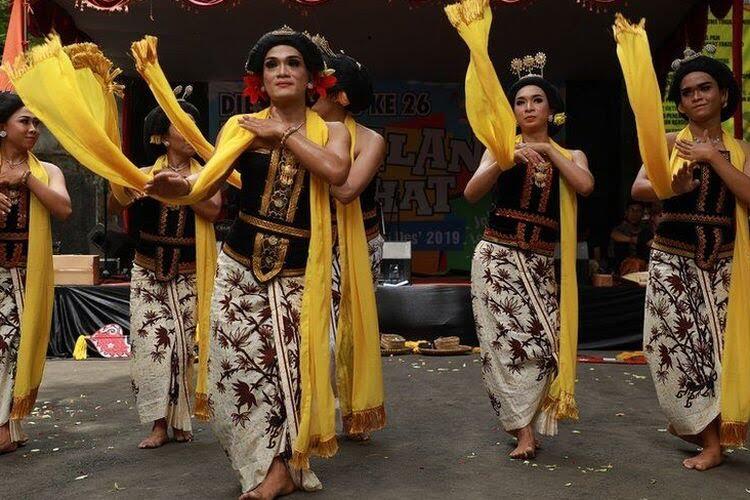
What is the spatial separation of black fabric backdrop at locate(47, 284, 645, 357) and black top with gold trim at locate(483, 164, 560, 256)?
4.19 metres

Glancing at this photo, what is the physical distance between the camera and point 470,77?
168 inches

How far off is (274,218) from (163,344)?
4.84 ft

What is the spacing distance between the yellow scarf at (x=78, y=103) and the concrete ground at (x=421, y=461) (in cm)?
134

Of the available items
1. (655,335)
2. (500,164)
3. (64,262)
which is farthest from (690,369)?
(64,262)

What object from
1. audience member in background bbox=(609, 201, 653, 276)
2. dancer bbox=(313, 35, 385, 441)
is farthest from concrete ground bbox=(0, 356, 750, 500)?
audience member in background bbox=(609, 201, 653, 276)

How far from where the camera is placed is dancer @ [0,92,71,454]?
4535mm

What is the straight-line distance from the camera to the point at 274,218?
354cm

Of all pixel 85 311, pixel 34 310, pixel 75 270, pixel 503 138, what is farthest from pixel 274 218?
pixel 75 270

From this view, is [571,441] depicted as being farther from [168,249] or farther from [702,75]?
[168,249]

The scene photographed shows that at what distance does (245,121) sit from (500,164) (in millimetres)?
1358

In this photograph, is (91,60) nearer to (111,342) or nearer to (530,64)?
(530,64)

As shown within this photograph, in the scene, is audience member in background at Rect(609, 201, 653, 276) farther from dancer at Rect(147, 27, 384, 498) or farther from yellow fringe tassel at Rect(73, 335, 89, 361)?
dancer at Rect(147, 27, 384, 498)

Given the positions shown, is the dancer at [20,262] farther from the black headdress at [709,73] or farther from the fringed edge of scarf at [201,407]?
the black headdress at [709,73]

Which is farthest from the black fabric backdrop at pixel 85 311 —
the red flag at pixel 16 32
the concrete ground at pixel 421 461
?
the concrete ground at pixel 421 461
